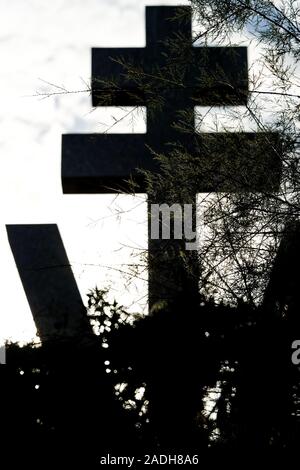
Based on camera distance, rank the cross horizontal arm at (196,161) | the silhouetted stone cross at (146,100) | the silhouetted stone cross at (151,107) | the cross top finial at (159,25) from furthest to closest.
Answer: the cross top finial at (159,25) < the silhouetted stone cross at (146,100) < the silhouetted stone cross at (151,107) < the cross horizontal arm at (196,161)

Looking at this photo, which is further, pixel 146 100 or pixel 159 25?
pixel 159 25

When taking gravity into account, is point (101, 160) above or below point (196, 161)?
above

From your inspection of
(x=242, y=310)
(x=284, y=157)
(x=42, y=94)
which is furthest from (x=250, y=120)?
(x=242, y=310)

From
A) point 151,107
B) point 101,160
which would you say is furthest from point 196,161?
point 101,160

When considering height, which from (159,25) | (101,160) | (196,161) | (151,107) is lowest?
(196,161)

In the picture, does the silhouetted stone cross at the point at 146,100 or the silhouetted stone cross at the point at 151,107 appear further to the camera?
the silhouetted stone cross at the point at 146,100

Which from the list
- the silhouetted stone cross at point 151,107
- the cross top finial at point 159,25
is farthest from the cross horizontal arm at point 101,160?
the cross top finial at point 159,25

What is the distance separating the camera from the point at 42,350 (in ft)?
12.0

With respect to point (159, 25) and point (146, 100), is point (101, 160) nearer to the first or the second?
point (146, 100)

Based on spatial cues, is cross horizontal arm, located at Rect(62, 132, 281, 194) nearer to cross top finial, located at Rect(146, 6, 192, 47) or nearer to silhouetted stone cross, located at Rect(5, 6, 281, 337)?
silhouetted stone cross, located at Rect(5, 6, 281, 337)

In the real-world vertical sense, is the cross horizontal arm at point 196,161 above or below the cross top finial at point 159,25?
below

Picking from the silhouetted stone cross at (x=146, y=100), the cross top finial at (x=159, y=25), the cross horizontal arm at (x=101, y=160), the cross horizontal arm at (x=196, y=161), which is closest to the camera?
the cross horizontal arm at (x=196, y=161)

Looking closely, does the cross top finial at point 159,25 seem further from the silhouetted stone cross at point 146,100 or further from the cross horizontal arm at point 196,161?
the cross horizontal arm at point 196,161

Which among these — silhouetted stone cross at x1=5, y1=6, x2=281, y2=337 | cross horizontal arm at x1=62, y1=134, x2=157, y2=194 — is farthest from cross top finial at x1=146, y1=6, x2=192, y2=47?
cross horizontal arm at x1=62, y1=134, x2=157, y2=194
